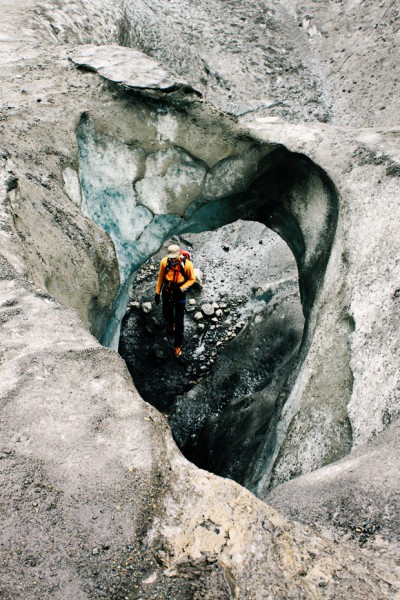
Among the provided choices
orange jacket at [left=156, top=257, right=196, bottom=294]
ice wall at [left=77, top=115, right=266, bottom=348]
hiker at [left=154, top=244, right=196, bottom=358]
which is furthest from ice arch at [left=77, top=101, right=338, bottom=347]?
orange jacket at [left=156, top=257, right=196, bottom=294]

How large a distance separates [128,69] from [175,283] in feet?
6.76

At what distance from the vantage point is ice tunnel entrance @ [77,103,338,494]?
147 inches

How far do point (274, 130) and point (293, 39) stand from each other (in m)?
4.44

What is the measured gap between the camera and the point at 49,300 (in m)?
2.23

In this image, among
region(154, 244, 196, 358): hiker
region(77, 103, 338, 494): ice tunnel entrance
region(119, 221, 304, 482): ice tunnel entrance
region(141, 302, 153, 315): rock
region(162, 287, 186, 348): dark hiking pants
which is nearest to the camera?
region(77, 103, 338, 494): ice tunnel entrance

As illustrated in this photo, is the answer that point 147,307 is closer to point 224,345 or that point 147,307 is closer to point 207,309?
point 207,309

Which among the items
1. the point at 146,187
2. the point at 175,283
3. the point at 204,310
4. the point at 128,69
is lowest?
the point at 204,310

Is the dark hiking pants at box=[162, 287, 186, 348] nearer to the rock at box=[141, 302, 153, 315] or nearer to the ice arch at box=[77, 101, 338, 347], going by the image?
the rock at box=[141, 302, 153, 315]

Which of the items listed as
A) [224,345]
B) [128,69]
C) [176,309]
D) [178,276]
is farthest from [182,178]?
[224,345]

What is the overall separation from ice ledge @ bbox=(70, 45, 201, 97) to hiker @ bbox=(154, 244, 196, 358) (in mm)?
1550

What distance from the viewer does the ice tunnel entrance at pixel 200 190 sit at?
3734 mm

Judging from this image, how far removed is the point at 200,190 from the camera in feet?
13.3

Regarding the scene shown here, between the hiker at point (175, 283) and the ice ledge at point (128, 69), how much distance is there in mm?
1550

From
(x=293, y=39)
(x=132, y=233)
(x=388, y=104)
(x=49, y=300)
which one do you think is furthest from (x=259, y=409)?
(x=293, y=39)
